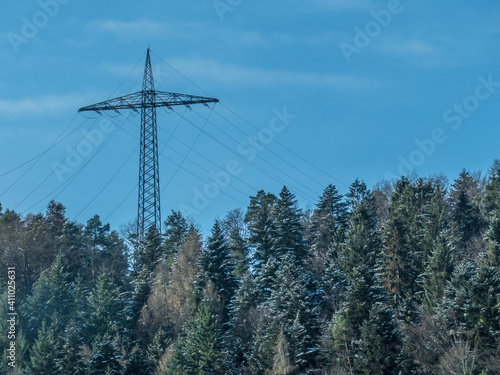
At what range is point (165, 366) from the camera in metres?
54.6

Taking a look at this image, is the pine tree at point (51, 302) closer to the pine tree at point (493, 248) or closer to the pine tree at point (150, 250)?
the pine tree at point (150, 250)

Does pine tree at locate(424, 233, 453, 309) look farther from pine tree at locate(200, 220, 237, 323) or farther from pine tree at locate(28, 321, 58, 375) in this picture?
pine tree at locate(28, 321, 58, 375)

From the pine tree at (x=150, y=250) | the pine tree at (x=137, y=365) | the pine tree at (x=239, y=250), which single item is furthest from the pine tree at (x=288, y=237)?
the pine tree at (x=137, y=365)

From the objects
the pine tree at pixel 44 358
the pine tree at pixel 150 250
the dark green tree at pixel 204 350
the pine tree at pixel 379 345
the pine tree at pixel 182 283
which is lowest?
the pine tree at pixel 44 358

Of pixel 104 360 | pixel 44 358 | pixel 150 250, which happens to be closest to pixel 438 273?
pixel 104 360

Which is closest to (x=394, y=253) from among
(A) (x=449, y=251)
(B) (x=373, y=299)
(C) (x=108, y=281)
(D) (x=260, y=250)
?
(A) (x=449, y=251)

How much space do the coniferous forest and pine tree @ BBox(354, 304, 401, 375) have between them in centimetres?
9

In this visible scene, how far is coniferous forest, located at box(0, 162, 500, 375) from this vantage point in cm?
4903

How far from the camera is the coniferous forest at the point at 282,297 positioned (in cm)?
4903

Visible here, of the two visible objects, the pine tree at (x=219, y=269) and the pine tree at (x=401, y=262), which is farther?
the pine tree at (x=219, y=269)

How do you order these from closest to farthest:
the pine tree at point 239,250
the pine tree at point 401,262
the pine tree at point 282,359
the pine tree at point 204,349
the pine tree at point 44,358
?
the pine tree at point 282,359, the pine tree at point 204,349, the pine tree at point 44,358, the pine tree at point 401,262, the pine tree at point 239,250

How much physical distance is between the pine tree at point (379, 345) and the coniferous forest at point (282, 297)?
0.09m

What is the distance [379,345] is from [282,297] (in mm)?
9732

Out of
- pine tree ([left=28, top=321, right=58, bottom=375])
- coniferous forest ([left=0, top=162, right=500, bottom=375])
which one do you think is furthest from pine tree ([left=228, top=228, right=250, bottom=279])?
pine tree ([left=28, top=321, right=58, bottom=375])
